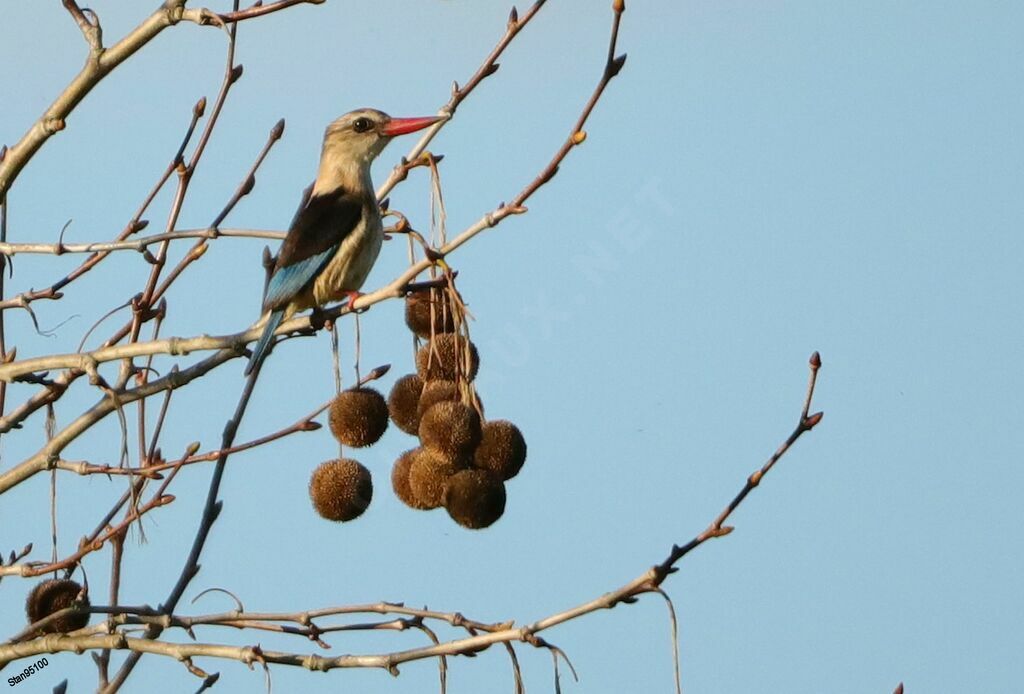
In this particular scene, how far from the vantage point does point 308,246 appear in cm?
431

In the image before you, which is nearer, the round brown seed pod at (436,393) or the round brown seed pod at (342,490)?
the round brown seed pod at (436,393)

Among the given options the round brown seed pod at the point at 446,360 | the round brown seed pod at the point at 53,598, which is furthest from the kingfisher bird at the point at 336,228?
the round brown seed pod at the point at 53,598

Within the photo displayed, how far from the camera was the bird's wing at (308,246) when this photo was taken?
423 cm

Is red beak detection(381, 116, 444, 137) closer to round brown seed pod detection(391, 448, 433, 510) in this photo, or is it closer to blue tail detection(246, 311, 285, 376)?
blue tail detection(246, 311, 285, 376)

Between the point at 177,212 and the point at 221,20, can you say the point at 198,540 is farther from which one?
the point at 221,20

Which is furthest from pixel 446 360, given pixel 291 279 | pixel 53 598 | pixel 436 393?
pixel 291 279

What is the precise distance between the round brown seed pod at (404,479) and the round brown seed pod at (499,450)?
0.48ft

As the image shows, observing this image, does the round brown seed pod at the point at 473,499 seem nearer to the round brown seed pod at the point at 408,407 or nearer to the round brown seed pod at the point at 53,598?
the round brown seed pod at the point at 408,407

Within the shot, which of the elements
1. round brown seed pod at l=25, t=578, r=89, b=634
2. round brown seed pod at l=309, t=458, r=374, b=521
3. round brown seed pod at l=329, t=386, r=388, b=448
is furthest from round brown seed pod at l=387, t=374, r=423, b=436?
round brown seed pod at l=25, t=578, r=89, b=634

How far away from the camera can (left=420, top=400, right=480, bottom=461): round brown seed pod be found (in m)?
Answer: 2.96

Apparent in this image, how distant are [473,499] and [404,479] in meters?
0.27

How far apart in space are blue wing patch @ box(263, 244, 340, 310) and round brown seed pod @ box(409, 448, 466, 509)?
4.13ft

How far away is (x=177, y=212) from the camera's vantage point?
3.77m

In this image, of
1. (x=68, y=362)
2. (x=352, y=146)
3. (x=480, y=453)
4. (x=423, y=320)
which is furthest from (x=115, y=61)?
(x=352, y=146)
